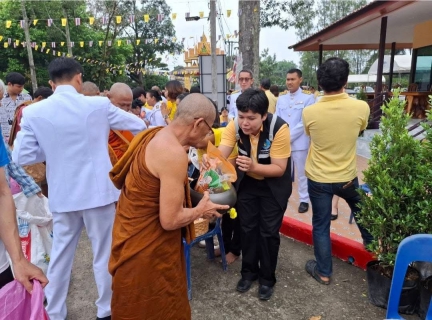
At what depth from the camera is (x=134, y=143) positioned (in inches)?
71.7

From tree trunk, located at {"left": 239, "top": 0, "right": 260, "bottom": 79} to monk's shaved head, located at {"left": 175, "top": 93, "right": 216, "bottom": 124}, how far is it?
5.45 m

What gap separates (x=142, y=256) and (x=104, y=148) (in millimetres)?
896

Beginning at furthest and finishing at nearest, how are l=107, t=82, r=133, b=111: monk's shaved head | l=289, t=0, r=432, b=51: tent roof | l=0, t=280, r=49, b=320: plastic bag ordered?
l=289, t=0, r=432, b=51: tent roof → l=107, t=82, r=133, b=111: monk's shaved head → l=0, t=280, r=49, b=320: plastic bag

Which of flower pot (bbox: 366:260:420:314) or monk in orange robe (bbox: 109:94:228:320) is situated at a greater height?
monk in orange robe (bbox: 109:94:228:320)

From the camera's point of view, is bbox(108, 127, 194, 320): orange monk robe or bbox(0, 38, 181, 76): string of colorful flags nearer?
bbox(108, 127, 194, 320): orange monk robe

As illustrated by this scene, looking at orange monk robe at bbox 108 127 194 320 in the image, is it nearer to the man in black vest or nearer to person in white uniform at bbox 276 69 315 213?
the man in black vest

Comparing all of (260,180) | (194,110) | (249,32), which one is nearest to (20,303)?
(194,110)

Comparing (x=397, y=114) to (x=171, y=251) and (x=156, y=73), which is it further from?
(x=156, y=73)

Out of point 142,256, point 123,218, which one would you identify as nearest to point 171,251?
point 142,256

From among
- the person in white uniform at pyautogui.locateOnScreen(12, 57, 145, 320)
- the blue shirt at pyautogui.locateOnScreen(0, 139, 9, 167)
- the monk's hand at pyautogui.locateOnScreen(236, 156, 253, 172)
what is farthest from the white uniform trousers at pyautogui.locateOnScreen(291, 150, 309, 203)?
the blue shirt at pyautogui.locateOnScreen(0, 139, 9, 167)

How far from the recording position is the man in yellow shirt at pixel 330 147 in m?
2.56

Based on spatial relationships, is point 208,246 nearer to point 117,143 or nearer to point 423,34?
point 117,143

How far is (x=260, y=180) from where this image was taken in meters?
2.64

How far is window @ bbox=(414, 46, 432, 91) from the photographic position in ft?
36.5
